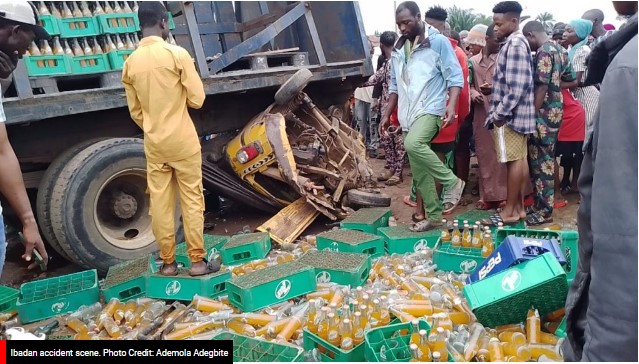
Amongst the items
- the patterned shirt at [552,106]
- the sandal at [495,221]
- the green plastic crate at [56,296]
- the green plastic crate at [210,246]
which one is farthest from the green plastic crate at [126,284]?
the patterned shirt at [552,106]

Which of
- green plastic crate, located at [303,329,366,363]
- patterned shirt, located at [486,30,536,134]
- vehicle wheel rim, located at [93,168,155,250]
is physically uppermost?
patterned shirt, located at [486,30,536,134]

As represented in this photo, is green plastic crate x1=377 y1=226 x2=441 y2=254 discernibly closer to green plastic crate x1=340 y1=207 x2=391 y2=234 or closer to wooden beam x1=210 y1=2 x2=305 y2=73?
green plastic crate x1=340 y1=207 x2=391 y2=234

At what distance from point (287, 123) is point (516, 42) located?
298 cm

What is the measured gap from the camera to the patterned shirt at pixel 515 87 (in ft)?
14.8

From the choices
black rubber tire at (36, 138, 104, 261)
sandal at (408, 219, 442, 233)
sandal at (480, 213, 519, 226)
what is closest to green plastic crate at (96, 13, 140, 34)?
black rubber tire at (36, 138, 104, 261)

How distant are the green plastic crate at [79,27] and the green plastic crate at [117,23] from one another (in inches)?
2.0

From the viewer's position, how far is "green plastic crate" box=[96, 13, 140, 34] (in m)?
4.70

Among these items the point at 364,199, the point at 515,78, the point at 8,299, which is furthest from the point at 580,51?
the point at 8,299

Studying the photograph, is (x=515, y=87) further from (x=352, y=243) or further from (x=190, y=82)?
(x=190, y=82)

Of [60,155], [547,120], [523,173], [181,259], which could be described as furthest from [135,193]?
[547,120]

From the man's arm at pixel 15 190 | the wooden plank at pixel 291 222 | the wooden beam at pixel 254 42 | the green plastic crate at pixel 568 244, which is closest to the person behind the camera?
the man's arm at pixel 15 190

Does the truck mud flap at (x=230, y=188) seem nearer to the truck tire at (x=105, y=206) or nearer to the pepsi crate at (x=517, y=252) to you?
the truck tire at (x=105, y=206)

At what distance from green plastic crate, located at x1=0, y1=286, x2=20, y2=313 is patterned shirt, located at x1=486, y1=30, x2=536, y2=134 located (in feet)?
14.1

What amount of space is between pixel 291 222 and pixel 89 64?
→ 247 cm
